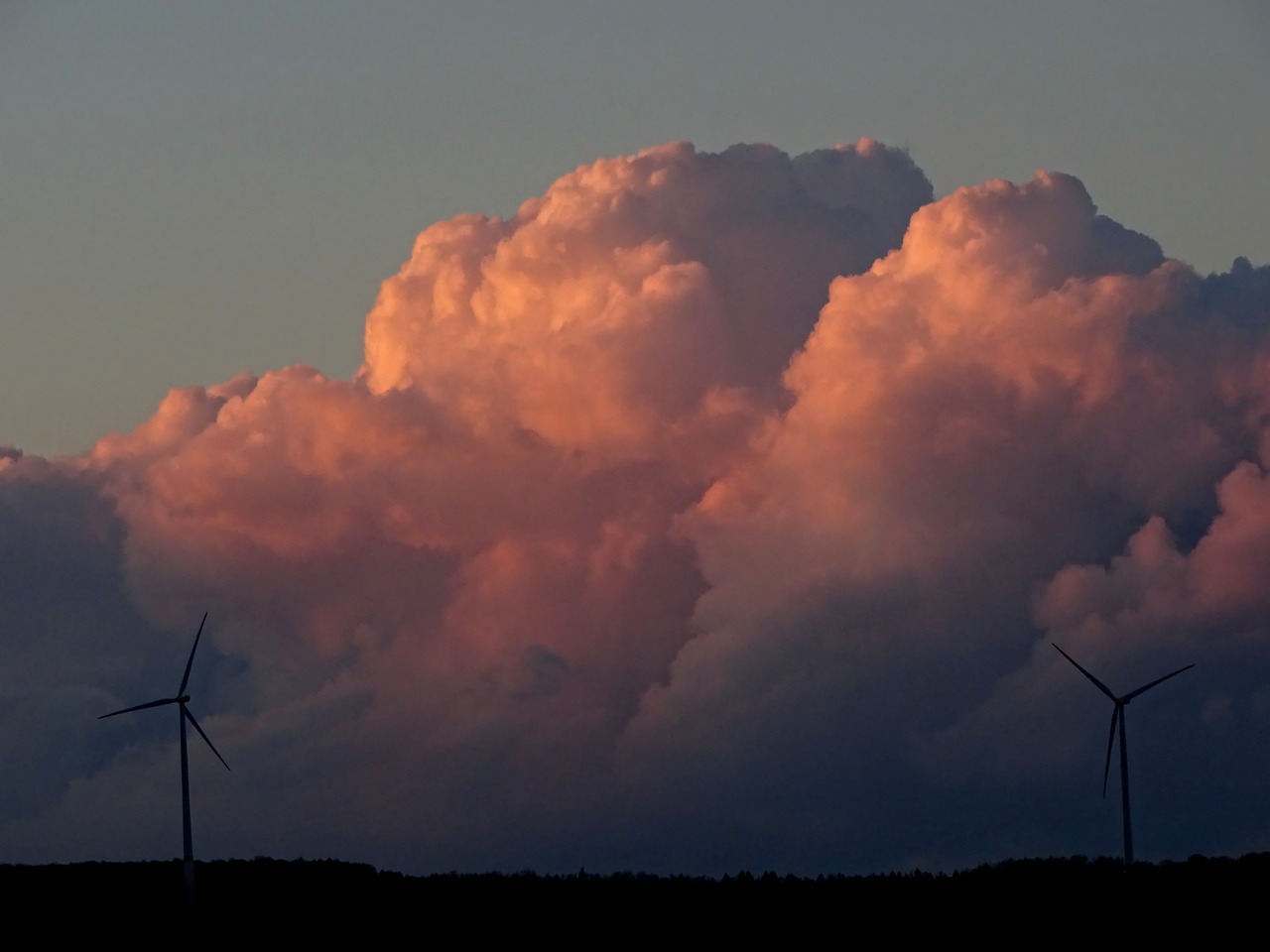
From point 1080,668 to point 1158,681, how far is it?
22.5 feet

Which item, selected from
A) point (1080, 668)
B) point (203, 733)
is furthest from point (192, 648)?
point (1080, 668)

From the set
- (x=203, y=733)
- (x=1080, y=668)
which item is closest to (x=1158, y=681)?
(x=1080, y=668)

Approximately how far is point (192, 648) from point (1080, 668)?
74.2 metres

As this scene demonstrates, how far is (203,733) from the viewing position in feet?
632

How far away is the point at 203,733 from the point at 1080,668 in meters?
72.8

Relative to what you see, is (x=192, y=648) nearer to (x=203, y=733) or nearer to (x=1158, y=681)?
(x=203, y=733)

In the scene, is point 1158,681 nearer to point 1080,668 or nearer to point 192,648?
point 1080,668

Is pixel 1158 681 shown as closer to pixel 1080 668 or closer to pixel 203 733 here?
pixel 1080 668

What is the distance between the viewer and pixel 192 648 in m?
196

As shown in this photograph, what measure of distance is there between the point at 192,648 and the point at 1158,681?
80903 mm

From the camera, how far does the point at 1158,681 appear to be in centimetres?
19525

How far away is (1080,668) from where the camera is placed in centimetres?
19438
